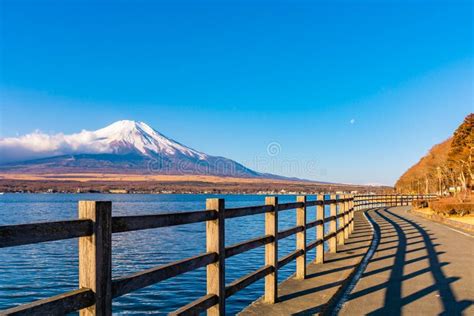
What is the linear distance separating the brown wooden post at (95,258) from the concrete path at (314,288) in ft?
10.8

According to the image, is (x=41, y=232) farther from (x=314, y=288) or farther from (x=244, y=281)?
(x=314, y=288)

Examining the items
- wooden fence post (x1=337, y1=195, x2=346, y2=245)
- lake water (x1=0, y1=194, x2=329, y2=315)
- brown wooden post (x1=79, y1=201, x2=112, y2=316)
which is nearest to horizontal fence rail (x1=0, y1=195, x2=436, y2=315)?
brown wooden post (x1=79, y1=201, x2=112, y2=316)

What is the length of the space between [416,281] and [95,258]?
23.7 feet

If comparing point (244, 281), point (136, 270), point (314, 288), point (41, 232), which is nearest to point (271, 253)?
point (244, 281)

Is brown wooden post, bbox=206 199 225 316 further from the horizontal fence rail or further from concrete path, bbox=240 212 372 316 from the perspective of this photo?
concrete path, bbox=240 212 372 316

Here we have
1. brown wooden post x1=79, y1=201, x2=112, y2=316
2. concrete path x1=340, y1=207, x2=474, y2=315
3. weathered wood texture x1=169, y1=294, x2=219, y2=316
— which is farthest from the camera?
concrete path x1=340, y1=207, x2=474, y2=315

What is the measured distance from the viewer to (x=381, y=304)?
743 cm

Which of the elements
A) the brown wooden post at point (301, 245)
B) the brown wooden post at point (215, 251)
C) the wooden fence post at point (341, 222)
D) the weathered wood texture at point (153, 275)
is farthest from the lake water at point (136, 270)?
the weathered wood texture at point (153, 275)

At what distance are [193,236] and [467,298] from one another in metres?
27.8

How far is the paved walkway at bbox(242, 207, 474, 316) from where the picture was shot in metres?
→ 7.15

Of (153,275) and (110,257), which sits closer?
(110,257)

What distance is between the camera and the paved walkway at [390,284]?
7.15m

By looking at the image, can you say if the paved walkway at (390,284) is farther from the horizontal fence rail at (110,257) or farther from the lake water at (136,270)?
the lake water at (136,270)

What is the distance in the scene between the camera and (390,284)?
8.98 metres
